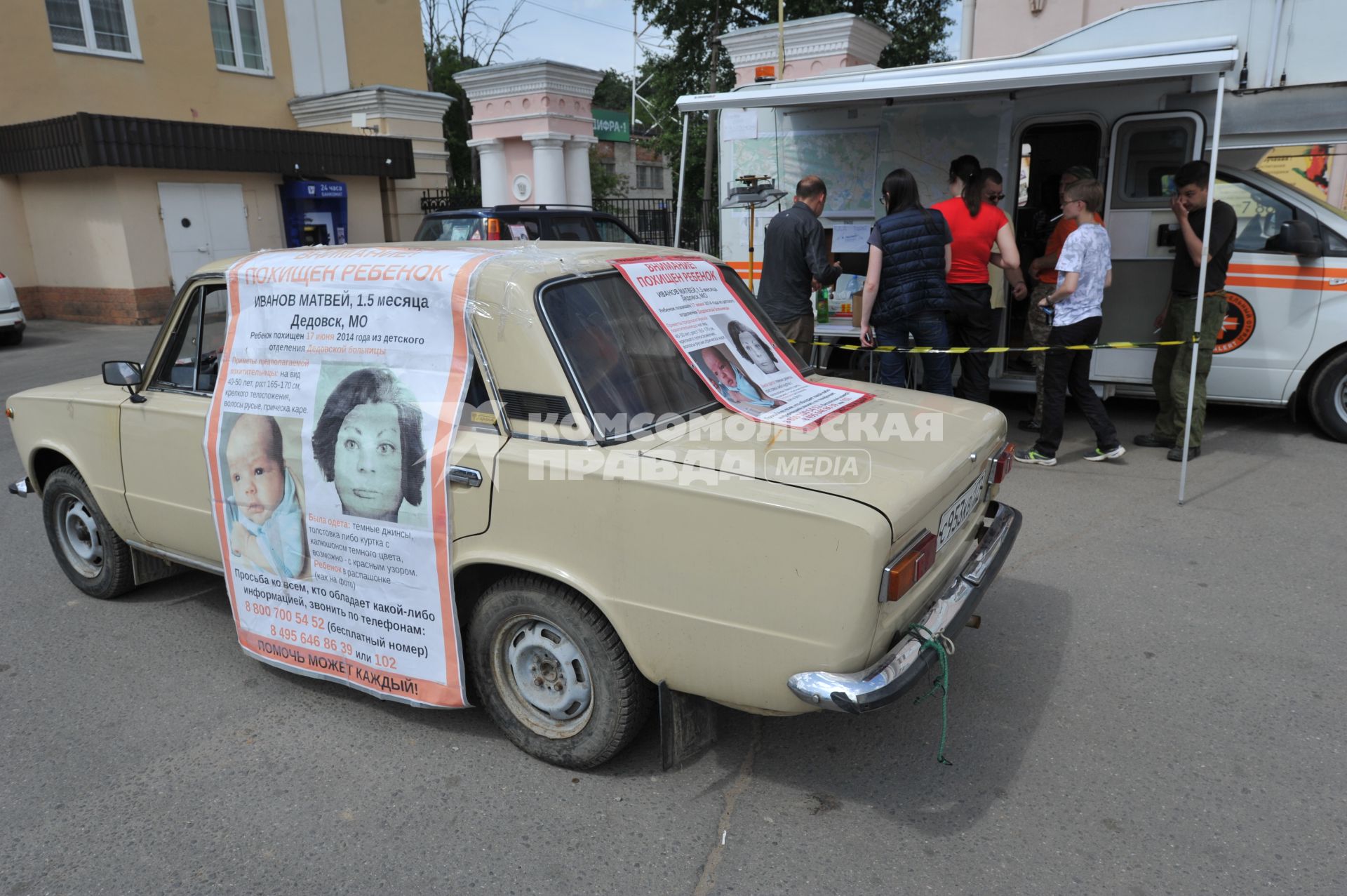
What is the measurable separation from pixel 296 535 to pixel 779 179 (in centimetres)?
608

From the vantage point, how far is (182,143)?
15922 mm

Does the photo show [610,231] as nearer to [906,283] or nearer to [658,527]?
[906,283]

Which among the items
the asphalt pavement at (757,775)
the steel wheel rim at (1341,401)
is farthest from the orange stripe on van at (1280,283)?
the asphalt pavement at (757,775)

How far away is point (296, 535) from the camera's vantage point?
3416 millimetres

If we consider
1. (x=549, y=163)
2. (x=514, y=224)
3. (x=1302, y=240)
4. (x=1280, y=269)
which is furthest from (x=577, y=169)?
(x=1302, y=240)

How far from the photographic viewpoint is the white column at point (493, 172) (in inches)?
730

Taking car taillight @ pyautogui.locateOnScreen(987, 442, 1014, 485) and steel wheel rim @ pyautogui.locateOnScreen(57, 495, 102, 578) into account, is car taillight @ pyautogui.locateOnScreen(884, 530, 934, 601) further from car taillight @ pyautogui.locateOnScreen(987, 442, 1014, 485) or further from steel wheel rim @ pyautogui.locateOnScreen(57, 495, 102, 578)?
steel wheel rim @ pyautogui.locateOnScreen(57, 495, 102, 578)

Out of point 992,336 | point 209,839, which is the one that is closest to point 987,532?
point 209,839

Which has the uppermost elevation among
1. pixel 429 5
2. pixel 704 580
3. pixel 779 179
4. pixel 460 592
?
pixel 429 5

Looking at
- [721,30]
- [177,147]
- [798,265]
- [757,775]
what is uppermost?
[721,30]

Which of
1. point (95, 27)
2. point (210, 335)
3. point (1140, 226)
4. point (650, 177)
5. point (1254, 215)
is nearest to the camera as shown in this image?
point (210, 335)

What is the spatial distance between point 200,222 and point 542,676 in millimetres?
16831

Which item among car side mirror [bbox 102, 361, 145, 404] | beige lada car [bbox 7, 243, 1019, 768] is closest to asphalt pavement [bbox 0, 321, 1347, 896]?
beige lada car [bbox 7, 243, 1019, 768]

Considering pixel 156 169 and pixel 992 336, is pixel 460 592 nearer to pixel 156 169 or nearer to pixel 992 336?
pixel 992 336
